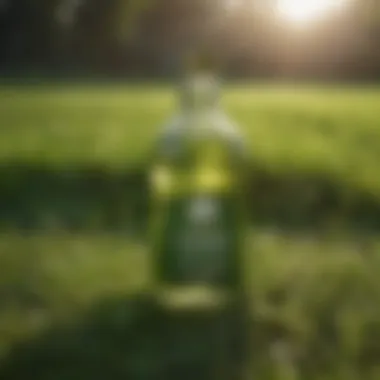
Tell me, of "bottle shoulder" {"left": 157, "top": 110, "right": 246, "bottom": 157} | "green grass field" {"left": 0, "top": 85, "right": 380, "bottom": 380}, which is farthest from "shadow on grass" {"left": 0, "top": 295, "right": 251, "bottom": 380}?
"bottle shoulder" {"left": 157, "top": 110, "right": 246, "bottom": 157}

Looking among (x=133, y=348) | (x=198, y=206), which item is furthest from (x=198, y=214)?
Answer: (x=133, y=348)

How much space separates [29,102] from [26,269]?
0.16m

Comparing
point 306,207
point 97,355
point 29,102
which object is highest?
point 29,102

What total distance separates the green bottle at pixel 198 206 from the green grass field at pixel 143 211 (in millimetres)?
18

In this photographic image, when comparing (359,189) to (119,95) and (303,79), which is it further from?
(119,95)

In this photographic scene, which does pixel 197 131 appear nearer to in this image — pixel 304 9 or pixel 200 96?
pixel 200 96

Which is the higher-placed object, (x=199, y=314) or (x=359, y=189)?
(x=359, y=189)

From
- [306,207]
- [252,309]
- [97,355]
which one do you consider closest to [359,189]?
[306,207]

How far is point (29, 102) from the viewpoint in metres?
0.80

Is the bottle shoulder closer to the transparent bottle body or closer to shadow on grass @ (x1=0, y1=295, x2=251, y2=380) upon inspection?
the transparent bottle body

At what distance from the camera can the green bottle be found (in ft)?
2.40

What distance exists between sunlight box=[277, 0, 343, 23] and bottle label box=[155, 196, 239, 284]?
178 millimetres

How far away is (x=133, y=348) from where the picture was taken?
2.26 ft

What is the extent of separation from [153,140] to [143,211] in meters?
0.06
